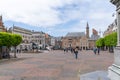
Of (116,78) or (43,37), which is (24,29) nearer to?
(43,37)

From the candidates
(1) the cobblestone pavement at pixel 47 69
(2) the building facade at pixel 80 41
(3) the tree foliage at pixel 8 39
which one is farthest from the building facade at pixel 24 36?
(1) the cobblestone pavement at pixel 47 69

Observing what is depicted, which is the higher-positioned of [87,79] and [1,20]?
[1,20]

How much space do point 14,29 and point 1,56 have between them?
323 feet

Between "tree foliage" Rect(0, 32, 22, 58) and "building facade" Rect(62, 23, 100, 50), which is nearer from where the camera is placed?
"tree foliage" Rect(0, 32, 22, 58)

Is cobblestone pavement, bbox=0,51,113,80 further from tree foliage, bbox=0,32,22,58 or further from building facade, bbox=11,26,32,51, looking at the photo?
building facade, bbox=11,26,32,51

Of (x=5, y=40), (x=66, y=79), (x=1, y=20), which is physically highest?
(x=1, y=20)

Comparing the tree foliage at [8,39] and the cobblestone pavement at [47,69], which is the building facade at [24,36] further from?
the cobblestone pavement at [47,69]

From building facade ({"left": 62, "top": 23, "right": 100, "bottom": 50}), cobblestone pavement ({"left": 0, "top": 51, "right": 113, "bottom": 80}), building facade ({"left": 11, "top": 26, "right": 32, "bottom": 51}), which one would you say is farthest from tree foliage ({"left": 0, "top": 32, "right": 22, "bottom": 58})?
building facade ({"left": 62, "top": 23, "right": 100, "bottom": 50})

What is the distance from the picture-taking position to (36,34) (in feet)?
592

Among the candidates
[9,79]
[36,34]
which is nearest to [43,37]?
[36,34]

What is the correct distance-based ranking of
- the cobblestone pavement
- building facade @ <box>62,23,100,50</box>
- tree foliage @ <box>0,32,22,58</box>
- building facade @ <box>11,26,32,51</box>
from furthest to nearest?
building facade @ <box>62,23,100,50</box> → building facade @ <box>11,26,32,51</box> → tree foliage @ <box>0,32,22,58</box> → the cobblestone pavement

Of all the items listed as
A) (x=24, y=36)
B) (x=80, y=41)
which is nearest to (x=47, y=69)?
(x=24, y=36)

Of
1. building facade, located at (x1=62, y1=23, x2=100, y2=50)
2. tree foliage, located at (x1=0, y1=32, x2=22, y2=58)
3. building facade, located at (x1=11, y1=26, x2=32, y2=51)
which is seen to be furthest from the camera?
building facade, located at (x1=62, y1=23, x2=100, y2=50)

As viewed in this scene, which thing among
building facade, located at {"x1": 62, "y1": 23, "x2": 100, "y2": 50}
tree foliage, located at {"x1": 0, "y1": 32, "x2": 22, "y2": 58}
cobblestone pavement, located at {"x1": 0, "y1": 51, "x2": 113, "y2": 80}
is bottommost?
cobblestone pavement, located at {"x1": 0, "y1": 51, "x2": 113, "y2": 80}
